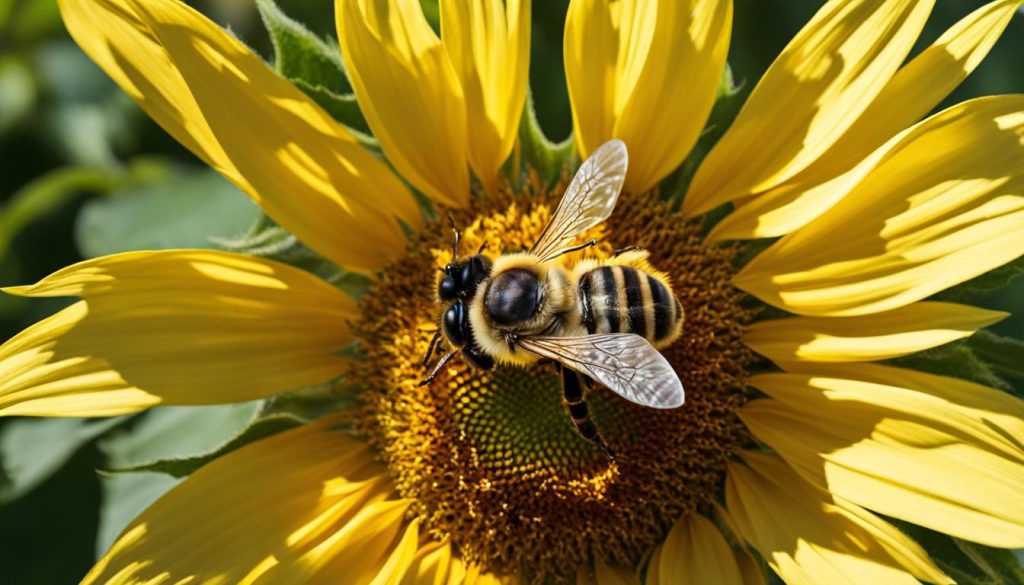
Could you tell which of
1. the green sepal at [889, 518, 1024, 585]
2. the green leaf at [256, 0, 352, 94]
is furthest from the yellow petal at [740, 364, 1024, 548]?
the green leaf at [256, 0, 352, 94]

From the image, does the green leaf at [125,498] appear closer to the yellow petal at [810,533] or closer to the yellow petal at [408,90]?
the yellow petal at [408,90]

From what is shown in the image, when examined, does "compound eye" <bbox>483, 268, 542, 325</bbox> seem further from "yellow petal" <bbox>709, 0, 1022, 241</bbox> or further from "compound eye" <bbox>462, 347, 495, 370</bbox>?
"yellow petal" <bbox>709, 0, 1022, 241</bbox>

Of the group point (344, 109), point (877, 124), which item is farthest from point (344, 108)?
point (877, 124)

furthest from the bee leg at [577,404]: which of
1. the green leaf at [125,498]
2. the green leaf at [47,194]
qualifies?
the green leaf at [47,194]

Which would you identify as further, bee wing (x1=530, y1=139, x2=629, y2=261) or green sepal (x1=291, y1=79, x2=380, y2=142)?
green sepal (x1=291, y1=79, x2=380, y2=142)

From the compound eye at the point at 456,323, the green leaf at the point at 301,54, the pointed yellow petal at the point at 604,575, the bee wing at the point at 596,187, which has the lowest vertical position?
the pointed yellow petal at the point at 604,575

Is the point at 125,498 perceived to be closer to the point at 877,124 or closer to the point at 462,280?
the point at 462,280

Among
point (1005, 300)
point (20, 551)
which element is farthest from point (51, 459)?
point (1005, 300)
